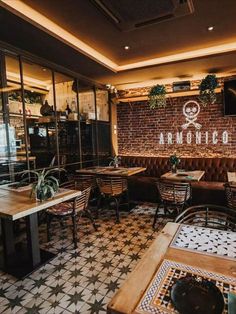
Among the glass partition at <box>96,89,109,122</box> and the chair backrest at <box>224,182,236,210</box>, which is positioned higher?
the glass partition at <box>96,89,109,122</box>

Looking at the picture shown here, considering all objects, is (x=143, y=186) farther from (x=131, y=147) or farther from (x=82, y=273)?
(x=82, y=273)

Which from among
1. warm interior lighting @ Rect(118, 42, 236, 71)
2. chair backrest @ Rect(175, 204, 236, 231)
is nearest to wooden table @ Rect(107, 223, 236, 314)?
chair backrest @ Rect(175, 204, 236, 231)

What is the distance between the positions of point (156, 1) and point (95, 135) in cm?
356

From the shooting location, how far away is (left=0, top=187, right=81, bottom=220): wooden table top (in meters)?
2.10

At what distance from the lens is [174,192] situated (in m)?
3.40

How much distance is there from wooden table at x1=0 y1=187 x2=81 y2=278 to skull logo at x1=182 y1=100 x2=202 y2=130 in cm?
378

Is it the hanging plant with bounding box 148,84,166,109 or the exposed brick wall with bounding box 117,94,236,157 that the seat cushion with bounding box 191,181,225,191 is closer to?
the exposed brick wall with bounding box 117,94,236,157

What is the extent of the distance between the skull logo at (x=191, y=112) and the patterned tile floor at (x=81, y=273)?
281 centimetres

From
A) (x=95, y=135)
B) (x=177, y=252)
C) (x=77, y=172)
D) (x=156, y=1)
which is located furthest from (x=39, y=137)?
(x=177, y=252)

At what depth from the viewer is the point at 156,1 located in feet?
7.19

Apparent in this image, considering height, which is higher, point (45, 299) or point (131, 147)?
point (131, 147)

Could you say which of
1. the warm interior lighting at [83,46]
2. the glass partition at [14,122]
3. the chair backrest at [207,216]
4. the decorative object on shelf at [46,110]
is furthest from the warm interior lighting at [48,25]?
the chair backrest at [207,216]

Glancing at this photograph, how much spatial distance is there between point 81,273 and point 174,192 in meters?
1.78

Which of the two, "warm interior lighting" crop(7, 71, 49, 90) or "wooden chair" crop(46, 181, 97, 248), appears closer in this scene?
"wooden chair" crop(46, 181, 97, 248)
